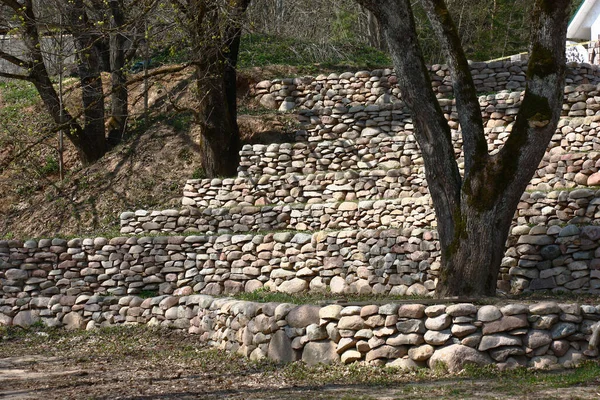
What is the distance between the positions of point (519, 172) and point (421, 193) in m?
5.46

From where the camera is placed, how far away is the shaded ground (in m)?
8.01

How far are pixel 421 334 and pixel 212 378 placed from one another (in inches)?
97.2

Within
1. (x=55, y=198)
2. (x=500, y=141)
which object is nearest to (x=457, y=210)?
(x=500, y=141)

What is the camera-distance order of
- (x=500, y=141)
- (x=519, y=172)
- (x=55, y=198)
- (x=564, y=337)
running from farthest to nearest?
(x=55, y=198) → (x=500, y=141) → (x=519, y=172) → (x=564, y=337)

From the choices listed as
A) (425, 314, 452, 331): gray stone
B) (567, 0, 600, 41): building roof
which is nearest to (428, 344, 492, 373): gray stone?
(425, 314, 452, 331): gray stone

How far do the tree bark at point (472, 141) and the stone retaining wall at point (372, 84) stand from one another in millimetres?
8176

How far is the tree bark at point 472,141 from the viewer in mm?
10141

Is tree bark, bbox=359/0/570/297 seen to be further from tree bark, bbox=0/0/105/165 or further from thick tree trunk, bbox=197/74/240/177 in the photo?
tree bark, bbox=0/0/105/165

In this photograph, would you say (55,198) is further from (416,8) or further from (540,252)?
(416,8)

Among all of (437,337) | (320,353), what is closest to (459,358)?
(437,337)

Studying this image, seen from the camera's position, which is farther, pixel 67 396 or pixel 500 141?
pixel 500 141

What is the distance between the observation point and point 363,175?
53.8 feet

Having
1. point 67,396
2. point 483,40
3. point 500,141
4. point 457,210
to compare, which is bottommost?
point 67,396

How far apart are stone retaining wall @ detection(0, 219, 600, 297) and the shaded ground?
1.96 meters
